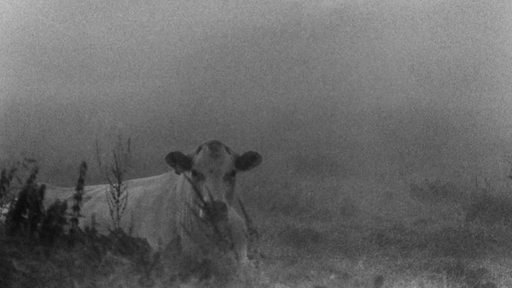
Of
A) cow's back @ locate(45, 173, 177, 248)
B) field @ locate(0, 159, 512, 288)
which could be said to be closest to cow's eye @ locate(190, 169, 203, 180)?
cow's back @ locate(45, 173, 177, 248)

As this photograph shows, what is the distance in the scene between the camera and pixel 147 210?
767 centimetres

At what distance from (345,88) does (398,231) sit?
29.9 m

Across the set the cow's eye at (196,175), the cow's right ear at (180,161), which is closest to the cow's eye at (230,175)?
the cow's eye at (196,175)

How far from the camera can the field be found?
4.99m

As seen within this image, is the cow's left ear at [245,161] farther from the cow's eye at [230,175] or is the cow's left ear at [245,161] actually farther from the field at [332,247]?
the field at [332,247]

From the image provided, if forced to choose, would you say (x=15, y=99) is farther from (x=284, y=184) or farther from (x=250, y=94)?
(x=284, y=184)

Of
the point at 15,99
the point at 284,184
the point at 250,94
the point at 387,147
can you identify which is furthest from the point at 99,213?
the point at 250,94

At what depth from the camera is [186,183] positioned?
285 inches

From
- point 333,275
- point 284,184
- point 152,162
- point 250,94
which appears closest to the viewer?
point 333,275

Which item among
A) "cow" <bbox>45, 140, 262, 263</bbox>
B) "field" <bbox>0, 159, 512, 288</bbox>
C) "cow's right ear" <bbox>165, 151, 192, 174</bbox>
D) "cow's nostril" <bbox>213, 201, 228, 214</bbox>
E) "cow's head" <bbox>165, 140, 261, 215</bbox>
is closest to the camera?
"field" <bbox>0, 159, 512, 288</bbox>

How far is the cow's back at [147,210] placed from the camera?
7.26 m

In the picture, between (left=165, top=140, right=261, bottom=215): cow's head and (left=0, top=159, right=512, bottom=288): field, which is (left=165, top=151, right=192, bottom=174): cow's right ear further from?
(left=0, top=159, right=512, bottom=288): field

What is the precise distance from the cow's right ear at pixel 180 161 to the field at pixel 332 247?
1291 mm

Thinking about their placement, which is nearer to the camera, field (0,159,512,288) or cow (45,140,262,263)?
field (0,159,512,288)
